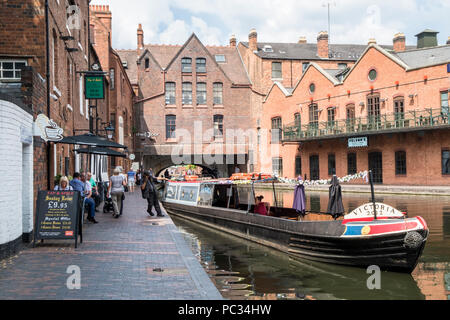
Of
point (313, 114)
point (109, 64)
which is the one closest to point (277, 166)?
point (313, 114)

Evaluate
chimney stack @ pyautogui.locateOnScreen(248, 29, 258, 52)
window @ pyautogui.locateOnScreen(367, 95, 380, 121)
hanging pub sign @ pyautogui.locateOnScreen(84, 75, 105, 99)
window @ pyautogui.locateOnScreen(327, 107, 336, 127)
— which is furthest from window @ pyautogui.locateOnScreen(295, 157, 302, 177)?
hanging pub sign @ pyautogui.locateOnScreen(84, 75, 105, 99)

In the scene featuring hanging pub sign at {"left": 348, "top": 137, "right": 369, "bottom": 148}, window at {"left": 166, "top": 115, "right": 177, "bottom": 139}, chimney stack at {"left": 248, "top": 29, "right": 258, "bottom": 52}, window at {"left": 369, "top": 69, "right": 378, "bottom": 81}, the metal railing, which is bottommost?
hanging pub sign at {"left": 348, "top": 137, "right": 369, "bottom": 148}

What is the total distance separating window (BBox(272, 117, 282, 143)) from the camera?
151 ft

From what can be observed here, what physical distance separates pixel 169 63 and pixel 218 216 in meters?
33.4

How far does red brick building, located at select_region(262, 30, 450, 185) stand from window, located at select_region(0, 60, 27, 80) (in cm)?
2580

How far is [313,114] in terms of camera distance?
41.7 metres

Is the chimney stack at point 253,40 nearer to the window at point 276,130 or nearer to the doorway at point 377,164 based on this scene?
the window at point 276,130

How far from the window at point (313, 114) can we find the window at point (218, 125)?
1067 centimetres

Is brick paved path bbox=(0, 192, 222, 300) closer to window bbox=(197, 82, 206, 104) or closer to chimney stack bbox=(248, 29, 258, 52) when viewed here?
window bbox=(197, 82, 206, 104)

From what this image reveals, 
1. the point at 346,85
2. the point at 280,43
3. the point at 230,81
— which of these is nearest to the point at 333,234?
the point at 346,85

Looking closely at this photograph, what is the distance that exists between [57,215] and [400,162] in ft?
95.0

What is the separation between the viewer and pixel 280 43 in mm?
53406

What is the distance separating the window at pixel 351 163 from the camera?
37112mm

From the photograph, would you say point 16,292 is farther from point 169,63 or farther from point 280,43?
point 280,43
